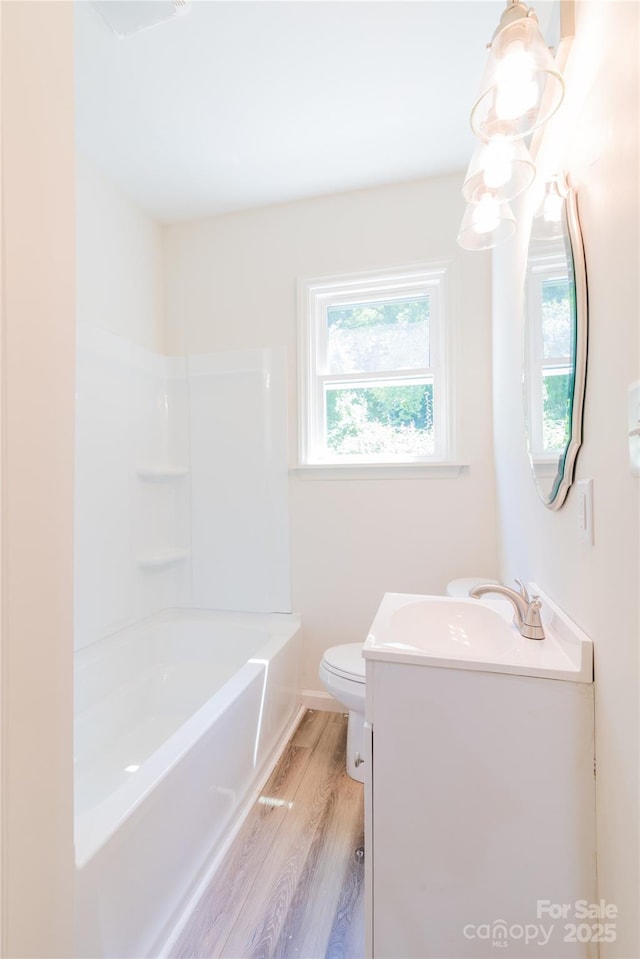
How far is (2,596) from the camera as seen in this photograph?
0.51m

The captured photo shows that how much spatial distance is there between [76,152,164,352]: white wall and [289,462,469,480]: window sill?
1.21 m

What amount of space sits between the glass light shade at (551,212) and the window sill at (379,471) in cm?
119

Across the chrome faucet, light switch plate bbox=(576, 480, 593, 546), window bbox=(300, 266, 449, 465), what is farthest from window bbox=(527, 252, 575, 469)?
window bbox=(300, 266, 449, 465)

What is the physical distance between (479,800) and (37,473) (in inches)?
40.1

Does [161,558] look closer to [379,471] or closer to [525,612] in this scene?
[379,471]

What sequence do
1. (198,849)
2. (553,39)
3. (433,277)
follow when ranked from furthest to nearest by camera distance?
1. (433,277)
2. (198,849)
3. (553,39)

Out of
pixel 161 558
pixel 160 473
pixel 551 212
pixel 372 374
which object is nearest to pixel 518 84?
pixel 551 212

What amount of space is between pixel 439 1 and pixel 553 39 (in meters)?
0.63

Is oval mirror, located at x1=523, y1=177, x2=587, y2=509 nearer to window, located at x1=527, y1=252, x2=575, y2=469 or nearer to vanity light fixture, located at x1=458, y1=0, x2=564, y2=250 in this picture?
window, located at x1=527, y1=252, x2=575, y2=469

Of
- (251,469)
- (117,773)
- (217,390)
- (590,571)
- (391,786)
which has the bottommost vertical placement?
(117,773)

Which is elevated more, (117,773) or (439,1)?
(439,1)

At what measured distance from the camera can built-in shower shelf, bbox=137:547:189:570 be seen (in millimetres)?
2277

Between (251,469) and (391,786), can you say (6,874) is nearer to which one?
(391,786)

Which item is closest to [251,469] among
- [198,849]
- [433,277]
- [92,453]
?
[92,453]
